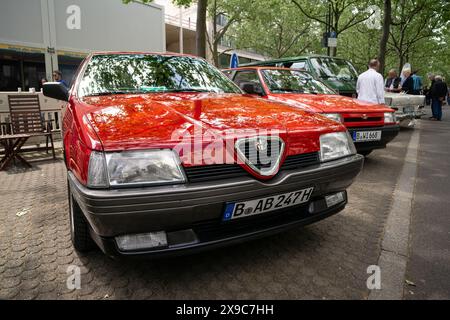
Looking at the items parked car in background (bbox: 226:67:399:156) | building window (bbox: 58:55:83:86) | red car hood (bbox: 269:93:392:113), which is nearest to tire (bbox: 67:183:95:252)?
parked car in background (bbox: 226:67:399:156)

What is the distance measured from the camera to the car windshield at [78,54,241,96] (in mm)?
2961

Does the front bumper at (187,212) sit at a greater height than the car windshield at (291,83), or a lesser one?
lesser

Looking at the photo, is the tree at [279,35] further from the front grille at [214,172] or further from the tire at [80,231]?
the front grille at [214,172]

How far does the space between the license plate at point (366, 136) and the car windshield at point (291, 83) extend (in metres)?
1.28

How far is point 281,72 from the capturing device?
6254 mm

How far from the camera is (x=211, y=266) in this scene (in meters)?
2.43

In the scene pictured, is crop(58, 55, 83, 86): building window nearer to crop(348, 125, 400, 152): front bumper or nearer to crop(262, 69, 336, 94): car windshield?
crop(262, 69, 336, 94): car windshield

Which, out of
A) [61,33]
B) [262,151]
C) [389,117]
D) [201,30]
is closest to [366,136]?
[389,117]

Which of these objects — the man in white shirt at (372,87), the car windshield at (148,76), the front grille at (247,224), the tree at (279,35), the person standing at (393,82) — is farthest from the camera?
the tree at (279,35)

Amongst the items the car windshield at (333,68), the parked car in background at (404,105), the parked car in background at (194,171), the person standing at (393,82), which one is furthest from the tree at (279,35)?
the parked car in background at (194,171)

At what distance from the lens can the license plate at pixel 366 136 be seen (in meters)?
4.98

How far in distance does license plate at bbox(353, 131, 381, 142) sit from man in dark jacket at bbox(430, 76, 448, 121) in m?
10.2

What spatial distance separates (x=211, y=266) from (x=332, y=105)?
352cm

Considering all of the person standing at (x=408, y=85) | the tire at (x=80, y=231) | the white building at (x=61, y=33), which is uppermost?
the white building at (x=61, y=33)
